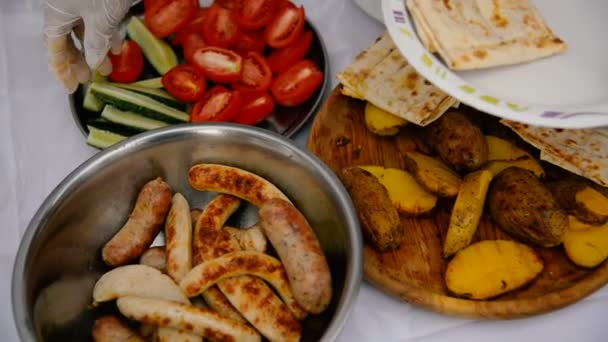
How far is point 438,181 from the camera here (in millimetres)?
1278

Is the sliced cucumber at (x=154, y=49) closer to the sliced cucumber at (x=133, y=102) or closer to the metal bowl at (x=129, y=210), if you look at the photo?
the sliced cucumber at (x=133, y=102)

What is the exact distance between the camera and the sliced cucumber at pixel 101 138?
1.45 meters

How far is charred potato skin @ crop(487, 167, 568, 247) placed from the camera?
117 cm

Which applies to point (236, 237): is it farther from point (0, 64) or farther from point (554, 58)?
point (0, 64)

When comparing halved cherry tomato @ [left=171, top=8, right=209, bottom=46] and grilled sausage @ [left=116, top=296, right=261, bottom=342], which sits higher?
halved cherry tomato @ [left=171, top=8, right=209, bottom=46]

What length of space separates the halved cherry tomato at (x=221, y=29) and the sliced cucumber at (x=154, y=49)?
0.42 feet

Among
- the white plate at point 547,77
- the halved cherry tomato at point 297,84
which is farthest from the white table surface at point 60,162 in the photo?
the white plate at point 547,77

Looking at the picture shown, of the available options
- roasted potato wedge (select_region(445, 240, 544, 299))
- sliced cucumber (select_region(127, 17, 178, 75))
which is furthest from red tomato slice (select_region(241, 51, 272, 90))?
roasted potato wedge (select_region(445, 240, 544, 299))

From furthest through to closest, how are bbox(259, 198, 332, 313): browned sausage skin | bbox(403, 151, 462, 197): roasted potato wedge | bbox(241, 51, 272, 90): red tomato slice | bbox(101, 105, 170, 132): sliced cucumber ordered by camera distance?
bbox(241, 51, 272, 90): red tomato slice, bbox(101, 105, 170, 132): sliced cucumber, bbox(403, 151, 462, 197): roasted potato wedge, bbox(259, 198, 332, 313): browned sausage skin

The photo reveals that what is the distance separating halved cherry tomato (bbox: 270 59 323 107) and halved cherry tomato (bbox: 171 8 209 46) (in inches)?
12.2

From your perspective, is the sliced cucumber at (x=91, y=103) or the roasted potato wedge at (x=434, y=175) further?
the sliced cucumber at (x=91, y=103)

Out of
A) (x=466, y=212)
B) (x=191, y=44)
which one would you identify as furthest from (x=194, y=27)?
(x=466, y=212)

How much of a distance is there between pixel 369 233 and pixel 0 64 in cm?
128

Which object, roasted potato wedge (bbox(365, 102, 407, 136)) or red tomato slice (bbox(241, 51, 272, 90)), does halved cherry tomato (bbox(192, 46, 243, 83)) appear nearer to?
red tomato slice (bbox(241, 51, 272, 90))
